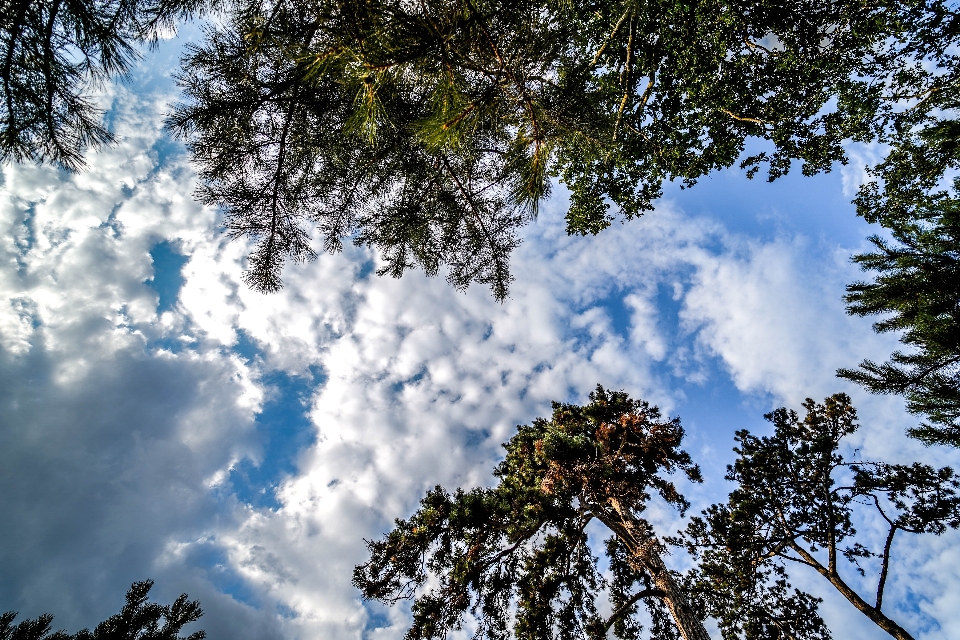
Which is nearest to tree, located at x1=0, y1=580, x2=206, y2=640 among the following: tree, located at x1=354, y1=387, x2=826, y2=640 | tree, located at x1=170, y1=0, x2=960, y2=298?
tree, located at x1=354, y1=387, x2=826, y2=640

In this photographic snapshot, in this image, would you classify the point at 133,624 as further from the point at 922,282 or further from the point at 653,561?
the point at 922,282

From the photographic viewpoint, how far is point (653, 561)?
585 cm

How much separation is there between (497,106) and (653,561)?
760 cm

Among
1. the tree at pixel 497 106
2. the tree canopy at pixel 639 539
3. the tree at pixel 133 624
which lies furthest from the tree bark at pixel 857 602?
the tree at pixel 133 624

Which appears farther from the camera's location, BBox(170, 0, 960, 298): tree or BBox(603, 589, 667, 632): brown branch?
BBox(603, 589, 667, 632): brown branch

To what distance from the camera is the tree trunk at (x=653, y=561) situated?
5.14 metres

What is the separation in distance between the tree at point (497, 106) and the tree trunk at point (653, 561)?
518cm

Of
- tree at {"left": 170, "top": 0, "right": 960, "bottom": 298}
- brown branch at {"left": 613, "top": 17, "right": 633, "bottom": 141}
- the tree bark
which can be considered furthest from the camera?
the tree bark

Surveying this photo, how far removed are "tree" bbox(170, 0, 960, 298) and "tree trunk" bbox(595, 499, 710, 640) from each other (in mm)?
5176

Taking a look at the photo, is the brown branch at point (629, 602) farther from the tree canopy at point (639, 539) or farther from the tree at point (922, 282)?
the tree at point (922, 282)

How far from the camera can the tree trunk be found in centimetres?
514

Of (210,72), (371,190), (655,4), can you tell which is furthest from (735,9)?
(210,72)

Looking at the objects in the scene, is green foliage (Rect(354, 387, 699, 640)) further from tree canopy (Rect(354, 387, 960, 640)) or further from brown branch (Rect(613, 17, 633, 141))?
brown branch (Rect(613, 17, 633, 141))

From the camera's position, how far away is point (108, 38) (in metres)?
A: 2.76
